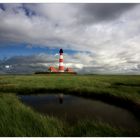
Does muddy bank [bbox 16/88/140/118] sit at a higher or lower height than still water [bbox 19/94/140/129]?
higher

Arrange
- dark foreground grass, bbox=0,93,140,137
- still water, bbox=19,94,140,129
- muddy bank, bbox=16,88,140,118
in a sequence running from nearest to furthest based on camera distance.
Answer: dark foreground grass, bbox=0,93,140,137, still water, bbox=19,94,140,129, muddy bank, bbox=16,88,140,118

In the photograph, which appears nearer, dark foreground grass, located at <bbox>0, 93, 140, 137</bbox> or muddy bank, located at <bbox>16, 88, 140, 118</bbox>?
dark foreground grass, located at <bbox>0, 93, 140, 137</bbox>

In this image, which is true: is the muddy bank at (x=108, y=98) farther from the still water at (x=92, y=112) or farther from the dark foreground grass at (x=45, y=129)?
the dark foreground grass at (x=45, y=129)

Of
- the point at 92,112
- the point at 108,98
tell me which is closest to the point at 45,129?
the point at 92,112

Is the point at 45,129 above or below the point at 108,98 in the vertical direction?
above

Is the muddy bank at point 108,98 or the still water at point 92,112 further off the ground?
the muddy bank at point 108,98

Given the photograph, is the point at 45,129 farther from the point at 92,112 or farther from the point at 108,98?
the point at 108,98

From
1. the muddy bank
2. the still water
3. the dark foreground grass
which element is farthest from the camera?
the muddy bank

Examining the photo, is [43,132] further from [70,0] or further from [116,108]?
[116,108]

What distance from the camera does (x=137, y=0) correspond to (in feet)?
20.6

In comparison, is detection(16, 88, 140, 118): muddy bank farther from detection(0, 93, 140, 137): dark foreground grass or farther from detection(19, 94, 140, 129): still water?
detection(0, 93, 140, 137): dark foreground grass

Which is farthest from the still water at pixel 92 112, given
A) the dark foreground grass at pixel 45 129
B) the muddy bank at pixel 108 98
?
the dark foreground grass at pixel 45 129

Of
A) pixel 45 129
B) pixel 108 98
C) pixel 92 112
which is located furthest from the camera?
pixel 108 98

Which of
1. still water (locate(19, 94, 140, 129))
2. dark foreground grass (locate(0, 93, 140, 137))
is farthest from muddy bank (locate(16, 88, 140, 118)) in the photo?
dark foreground grass (locate(0, 93, 140, 137))
